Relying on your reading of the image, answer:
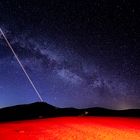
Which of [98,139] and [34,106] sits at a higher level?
[98,139]

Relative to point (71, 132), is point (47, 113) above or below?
below

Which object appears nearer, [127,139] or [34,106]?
[127,139]

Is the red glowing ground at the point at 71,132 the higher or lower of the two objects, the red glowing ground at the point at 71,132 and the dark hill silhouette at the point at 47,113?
the higher

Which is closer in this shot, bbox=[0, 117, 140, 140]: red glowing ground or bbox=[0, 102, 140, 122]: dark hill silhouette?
bbox=[0, 117, 140, 140]: red glowing ground

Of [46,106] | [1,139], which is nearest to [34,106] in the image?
[46,106]

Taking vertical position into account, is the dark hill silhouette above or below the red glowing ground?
below

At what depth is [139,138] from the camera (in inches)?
525

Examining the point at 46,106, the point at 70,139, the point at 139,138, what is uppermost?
the point at 70,139

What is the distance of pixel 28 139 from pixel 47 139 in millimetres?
938

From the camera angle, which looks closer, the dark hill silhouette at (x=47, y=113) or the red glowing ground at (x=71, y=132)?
the red glowing ground at (x=71, y=132)

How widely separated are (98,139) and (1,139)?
4633 mm

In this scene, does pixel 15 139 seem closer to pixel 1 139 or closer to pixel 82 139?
pixel 1 139

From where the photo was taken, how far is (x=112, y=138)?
1341cm

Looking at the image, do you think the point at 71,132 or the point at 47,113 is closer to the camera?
the point at 71,132
